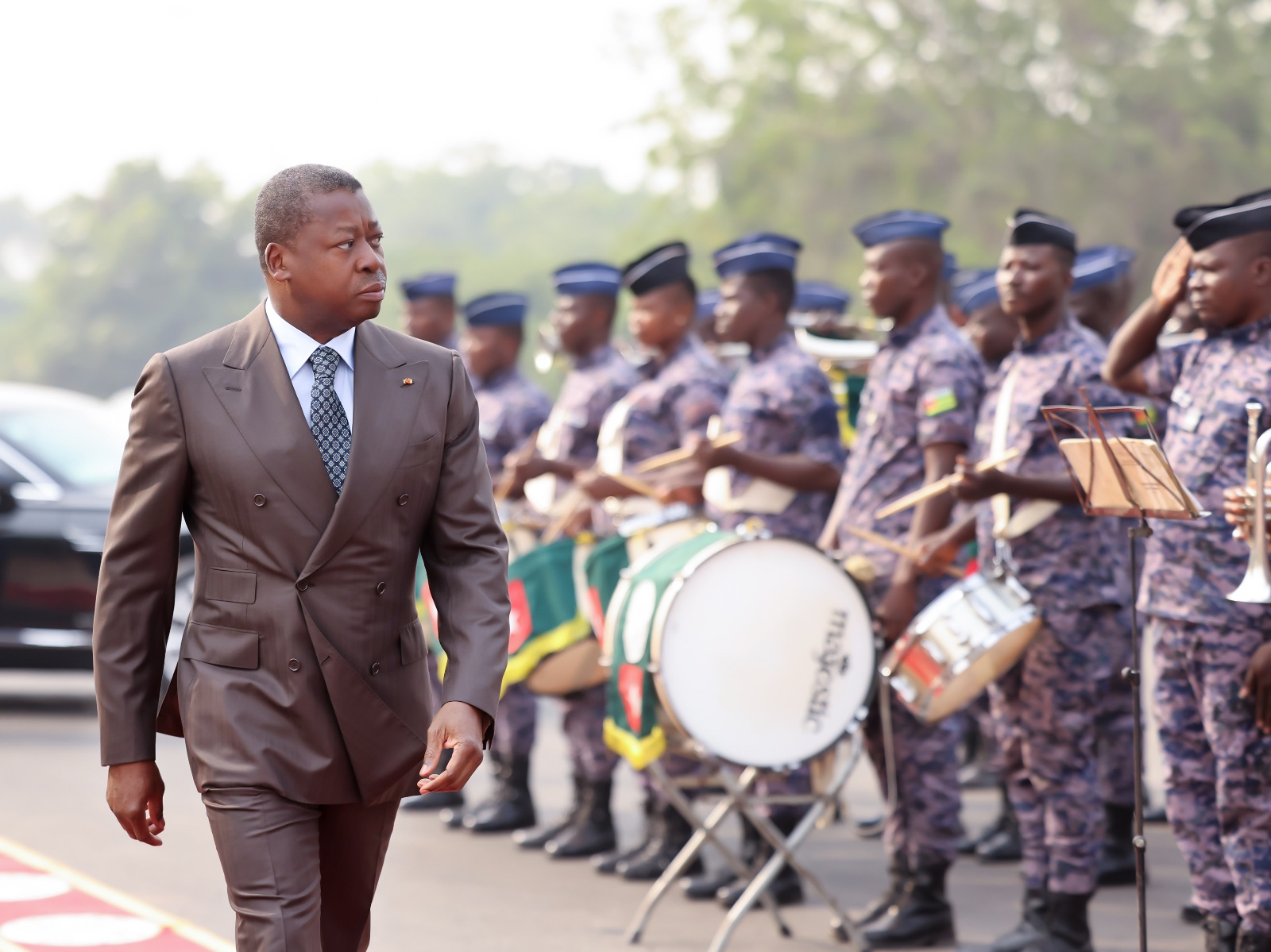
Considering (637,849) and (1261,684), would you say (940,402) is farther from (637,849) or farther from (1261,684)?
(637,849)

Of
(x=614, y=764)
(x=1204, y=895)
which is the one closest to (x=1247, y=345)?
(x=1204, y=895)

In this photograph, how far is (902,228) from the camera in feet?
22.1

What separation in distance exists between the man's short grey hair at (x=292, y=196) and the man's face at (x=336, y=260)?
0.01 m

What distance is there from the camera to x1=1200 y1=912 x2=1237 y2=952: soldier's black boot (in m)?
5.34

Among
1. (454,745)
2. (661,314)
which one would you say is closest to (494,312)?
(661,314)

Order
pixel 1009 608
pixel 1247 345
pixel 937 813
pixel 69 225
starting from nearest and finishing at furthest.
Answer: pixel 1247 345 → pixel 1009 608 → pixel 937 813 → pixel 69 225

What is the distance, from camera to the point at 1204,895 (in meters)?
5.43

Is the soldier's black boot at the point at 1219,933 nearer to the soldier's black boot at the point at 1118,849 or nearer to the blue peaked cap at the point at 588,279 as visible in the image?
the soldier's black boot at the point at 1118,849

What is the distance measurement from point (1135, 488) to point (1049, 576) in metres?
1.38

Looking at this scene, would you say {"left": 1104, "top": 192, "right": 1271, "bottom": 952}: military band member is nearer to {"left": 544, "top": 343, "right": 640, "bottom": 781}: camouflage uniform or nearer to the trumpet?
the trumpet

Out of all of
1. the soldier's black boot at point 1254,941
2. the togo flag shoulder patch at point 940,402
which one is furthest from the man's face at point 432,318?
the soldier's black boot at point 1254,941

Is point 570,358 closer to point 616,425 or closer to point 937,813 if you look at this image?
point 616,425

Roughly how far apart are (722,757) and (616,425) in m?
2.50

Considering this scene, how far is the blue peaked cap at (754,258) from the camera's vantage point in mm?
7359
